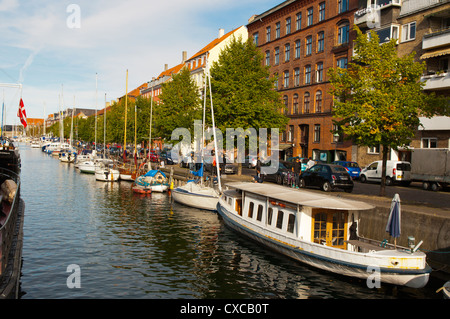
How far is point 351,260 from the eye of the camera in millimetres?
Answer: 15242

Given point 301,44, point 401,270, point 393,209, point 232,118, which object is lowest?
point 401,270

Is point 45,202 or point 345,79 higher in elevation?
point 345,79

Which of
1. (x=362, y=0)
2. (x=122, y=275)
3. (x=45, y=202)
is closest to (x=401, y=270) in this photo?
(x=122, y=275)

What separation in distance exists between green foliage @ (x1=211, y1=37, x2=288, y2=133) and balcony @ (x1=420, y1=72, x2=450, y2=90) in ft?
48.0

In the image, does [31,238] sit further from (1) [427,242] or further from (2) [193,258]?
(1) [427,242]

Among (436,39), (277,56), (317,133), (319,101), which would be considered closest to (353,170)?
(436,39)

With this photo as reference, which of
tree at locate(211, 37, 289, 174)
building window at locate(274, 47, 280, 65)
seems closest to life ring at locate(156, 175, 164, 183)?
tree at locate(211, 37, 289, 174)

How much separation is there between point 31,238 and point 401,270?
59.1 ft

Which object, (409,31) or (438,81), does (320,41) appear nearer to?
(409,31)

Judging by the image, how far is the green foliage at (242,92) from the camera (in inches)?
1561

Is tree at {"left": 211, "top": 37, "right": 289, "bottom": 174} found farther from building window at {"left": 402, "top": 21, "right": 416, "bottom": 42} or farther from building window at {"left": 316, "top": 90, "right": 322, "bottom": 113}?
building window at {"left": 316, "top": 90, "right": 322, "bottom": 113}

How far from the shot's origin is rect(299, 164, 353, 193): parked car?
92.7ft

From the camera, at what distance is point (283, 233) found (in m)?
18.8
